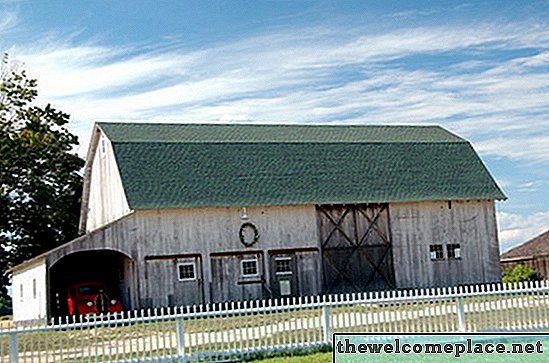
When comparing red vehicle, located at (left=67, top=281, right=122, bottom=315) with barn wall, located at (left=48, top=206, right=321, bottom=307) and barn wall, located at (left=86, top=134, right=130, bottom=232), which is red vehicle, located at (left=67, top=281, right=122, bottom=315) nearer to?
barn wall, located at (left=48, top=206, right=321, bottom=307)

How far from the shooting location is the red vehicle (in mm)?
33344

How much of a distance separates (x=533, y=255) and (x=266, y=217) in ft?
54.3

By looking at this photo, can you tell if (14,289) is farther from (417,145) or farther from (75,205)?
(417,145)

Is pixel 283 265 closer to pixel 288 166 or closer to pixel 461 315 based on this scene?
pixel 288 166

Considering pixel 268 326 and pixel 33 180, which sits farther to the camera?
pixel 33 180

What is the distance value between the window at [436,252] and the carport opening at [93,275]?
41.9 ft

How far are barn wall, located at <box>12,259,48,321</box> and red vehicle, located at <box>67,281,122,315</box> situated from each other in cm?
105

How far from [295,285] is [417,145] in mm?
9633

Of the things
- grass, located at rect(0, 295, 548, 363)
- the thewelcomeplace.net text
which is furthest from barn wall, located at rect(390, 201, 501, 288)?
the thewelcomeplace.net text

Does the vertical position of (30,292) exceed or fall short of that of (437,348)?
it exceeds it

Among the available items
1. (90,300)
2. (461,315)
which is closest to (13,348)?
(461,315)

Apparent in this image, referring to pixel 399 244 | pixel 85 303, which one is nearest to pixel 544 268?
pixel 399 244

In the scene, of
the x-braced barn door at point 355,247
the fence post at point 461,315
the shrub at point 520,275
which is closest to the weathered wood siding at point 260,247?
the x-braced barn door at point 355,247

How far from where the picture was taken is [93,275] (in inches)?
1485
